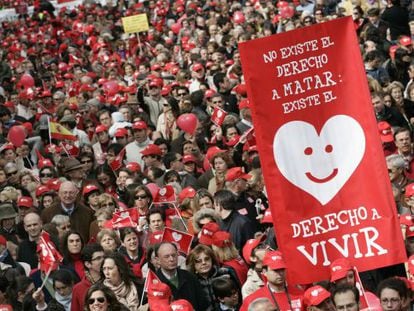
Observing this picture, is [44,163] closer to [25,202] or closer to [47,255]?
[25,202]

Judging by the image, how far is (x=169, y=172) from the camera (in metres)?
15.5

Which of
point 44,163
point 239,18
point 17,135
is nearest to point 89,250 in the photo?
point 44,163

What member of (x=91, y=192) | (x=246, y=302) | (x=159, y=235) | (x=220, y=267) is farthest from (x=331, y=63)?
(x=91, y=192)

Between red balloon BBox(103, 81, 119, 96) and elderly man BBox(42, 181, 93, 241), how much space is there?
8073 mm

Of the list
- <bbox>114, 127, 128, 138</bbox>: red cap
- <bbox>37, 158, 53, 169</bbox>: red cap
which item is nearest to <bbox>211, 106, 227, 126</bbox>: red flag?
<bbox>114, 127, 128, 138</bbox>: red cap

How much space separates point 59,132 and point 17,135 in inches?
28.5

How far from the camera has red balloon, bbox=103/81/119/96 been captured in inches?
899

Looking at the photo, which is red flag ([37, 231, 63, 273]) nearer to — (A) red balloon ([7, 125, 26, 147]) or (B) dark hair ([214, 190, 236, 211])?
(B) dark hair ([214, 190, 236, 211])

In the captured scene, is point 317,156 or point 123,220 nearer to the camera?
point 317,156

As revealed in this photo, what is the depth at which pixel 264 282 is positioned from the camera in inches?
434

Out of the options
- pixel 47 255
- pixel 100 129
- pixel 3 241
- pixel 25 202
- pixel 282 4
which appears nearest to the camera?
pixel 47 255

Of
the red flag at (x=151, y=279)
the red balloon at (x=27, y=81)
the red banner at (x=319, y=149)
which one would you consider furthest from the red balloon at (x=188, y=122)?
the red banner at (x=319, y=149)

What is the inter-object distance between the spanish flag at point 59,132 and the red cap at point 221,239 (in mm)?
7265

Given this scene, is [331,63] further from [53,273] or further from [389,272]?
[53,273]
